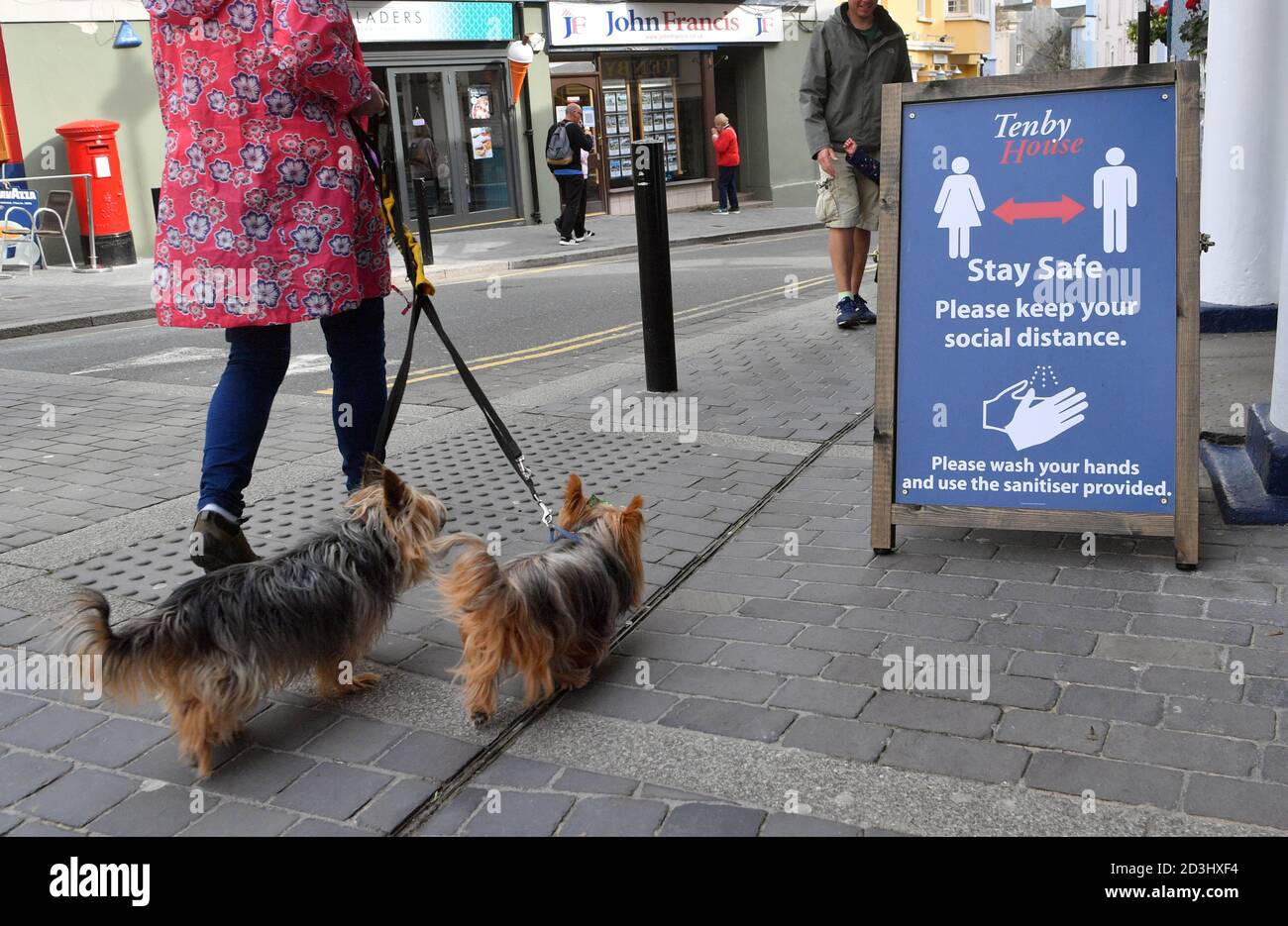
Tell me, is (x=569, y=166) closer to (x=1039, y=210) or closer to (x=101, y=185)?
(x=101, y=185)

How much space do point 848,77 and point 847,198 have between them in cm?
79

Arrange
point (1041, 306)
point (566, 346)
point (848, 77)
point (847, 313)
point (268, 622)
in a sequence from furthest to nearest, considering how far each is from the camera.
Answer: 1. point (566, 346)
2. point (847, 313)
3. point (848, 77)
4. point (1041, 306)
5. point (268, 622)

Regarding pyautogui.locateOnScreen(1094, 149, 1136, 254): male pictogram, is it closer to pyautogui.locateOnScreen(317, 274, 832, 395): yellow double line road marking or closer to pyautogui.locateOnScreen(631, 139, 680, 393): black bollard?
pyautogui.locateOnScreen(631, 139, 680, 393): black bollard

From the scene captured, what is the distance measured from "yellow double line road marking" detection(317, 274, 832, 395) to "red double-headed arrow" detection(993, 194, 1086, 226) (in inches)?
173

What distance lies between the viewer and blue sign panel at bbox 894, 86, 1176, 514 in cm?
389

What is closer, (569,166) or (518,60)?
(569,166)

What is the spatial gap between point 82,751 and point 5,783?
0.62 feet

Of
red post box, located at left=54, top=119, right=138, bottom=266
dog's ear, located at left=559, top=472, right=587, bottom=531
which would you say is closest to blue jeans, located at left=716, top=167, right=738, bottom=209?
red post box, located at left=54, top=119, right=138, bottom=266

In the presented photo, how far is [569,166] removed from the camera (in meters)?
19.0

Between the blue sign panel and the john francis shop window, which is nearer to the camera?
the blue sign panel

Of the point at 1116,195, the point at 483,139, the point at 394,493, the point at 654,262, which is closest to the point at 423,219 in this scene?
the point at 654,262

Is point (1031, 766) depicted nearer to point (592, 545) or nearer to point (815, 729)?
point (815, 729)
